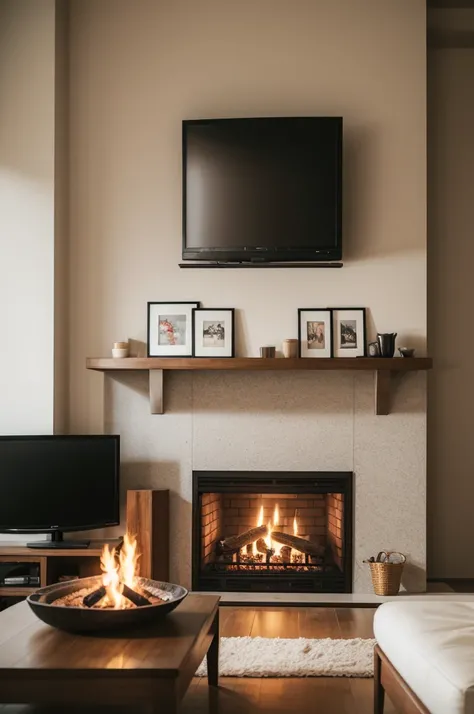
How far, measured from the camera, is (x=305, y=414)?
16.8ft

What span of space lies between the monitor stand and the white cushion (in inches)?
90.4

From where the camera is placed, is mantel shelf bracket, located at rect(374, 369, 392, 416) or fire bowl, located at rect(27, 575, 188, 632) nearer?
fire bowl, located at rect(27, 575, 188, 632)

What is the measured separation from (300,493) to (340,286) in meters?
1.27

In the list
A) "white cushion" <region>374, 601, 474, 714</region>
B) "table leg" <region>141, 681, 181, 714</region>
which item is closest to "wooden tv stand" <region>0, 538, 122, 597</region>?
"white cushion" <region>374, 601, 474, 714</region>

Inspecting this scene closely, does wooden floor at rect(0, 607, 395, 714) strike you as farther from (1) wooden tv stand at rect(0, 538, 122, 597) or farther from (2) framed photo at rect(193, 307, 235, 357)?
(2) framed photo at rect(193, 307, 235, 357)

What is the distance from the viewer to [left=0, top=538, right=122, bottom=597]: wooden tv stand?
4.62m

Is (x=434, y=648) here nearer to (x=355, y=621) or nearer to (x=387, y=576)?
(x=355, y=621)

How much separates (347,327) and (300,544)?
1.34 metres

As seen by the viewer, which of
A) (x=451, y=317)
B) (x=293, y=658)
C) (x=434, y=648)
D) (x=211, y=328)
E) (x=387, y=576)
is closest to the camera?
(x=434, y=648)

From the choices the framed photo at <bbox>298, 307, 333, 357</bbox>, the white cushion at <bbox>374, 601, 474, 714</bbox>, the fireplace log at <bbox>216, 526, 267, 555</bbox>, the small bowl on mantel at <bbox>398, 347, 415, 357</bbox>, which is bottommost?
the fireplace log at <bbox>216, 526, 267, 555</bbox>

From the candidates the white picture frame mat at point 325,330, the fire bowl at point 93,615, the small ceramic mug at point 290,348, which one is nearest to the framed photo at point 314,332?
the white picture frame mat at point 325,330

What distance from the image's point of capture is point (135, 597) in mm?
2803

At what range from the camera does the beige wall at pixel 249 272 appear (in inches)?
201

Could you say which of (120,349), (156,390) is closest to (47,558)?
(156,390)
